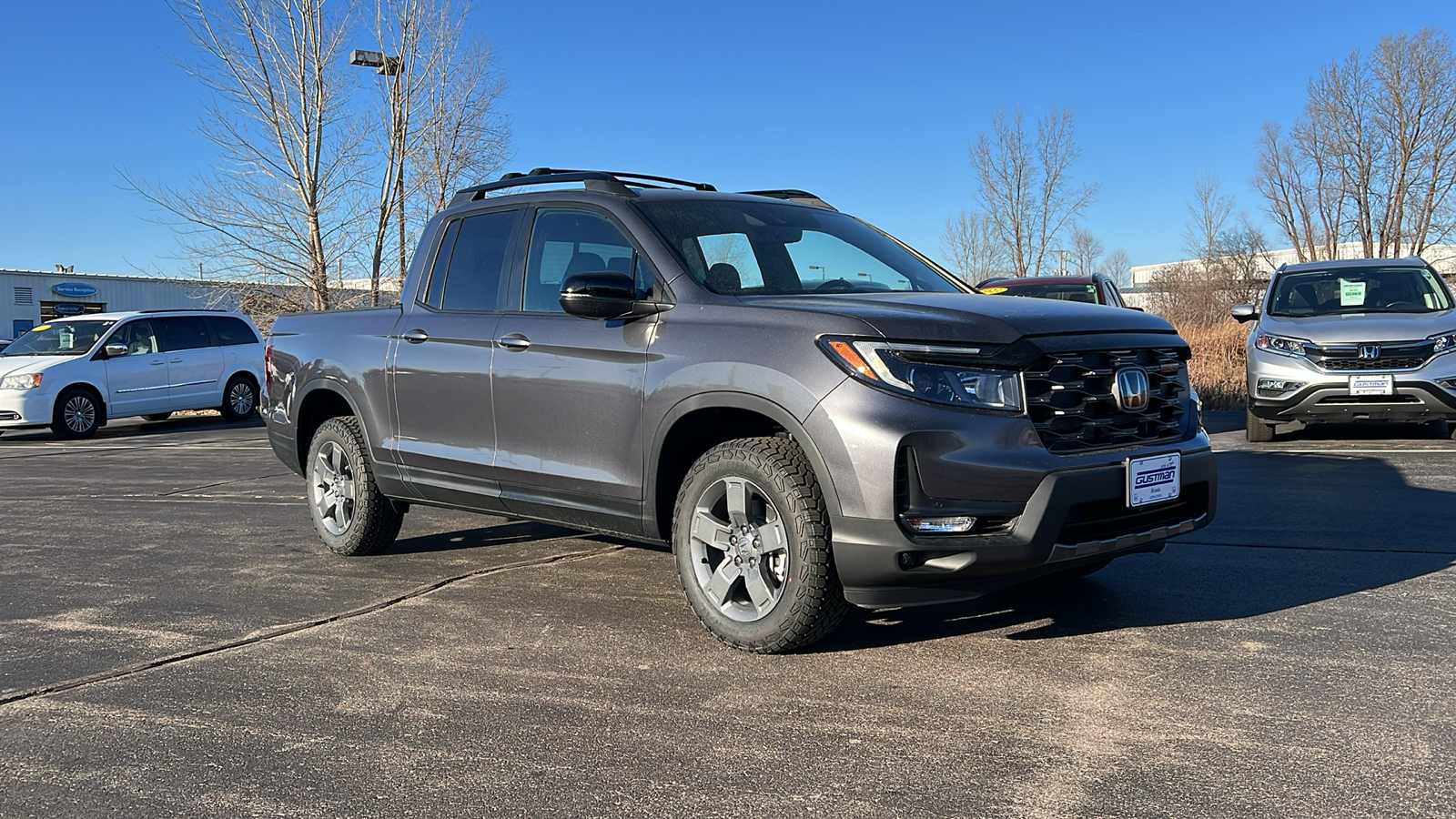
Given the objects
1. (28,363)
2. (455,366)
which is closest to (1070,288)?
(455,366)

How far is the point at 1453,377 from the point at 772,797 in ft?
30.6

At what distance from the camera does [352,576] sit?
19.6 feet

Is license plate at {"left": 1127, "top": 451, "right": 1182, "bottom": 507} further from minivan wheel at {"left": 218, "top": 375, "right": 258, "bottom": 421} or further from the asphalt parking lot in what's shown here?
minivan wheel at {"left": 218, "top": 375, "right": 258, "bottom": 421}

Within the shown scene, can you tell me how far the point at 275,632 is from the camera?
4840 mm

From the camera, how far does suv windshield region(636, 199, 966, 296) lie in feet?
16.1

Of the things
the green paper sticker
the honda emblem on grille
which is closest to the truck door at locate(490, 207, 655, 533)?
the honda emblem on grille

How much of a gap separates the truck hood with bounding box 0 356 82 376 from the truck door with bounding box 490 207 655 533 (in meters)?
14.5

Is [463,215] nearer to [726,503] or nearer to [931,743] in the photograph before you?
[726,503]

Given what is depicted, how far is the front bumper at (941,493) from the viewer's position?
392cm

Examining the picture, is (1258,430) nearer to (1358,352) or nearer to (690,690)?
(1358,352)

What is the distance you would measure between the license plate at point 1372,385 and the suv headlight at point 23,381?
16.7 m

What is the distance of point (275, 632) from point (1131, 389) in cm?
355

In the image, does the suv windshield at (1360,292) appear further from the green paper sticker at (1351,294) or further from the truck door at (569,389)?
the truck door at (569,389)

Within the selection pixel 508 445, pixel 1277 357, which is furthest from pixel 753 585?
pixel 1277 357
